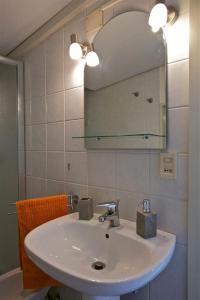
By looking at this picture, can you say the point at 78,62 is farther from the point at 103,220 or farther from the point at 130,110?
the point at 103,220

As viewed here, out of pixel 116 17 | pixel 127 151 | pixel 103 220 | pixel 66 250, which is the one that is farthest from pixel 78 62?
pixel 66 250

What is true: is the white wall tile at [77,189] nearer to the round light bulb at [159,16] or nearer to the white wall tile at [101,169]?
the white wall tile at [101,169]

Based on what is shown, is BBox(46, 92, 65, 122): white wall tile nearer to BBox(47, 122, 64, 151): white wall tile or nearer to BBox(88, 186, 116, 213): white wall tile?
BBox(47, 122, 64, 151): white wall tile

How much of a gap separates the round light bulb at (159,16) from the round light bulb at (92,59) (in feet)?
1.21

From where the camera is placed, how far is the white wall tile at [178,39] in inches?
32.7

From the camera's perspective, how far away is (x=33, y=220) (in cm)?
113

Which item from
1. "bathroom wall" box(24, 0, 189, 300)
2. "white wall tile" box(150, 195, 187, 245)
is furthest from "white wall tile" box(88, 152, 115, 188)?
"white wall tile" box(150, 195, 187, 245)

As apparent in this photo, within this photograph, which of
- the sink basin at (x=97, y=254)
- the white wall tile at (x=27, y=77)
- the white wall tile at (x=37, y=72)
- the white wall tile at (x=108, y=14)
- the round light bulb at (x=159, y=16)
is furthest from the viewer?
the white wall tile at (x=27, y=77)

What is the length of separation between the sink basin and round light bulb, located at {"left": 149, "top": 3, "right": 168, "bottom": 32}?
0.84m

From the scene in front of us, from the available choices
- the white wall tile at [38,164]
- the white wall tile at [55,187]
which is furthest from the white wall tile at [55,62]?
the white wall tile at [55,187]

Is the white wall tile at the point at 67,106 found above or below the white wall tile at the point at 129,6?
below

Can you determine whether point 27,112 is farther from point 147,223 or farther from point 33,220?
point 147,223

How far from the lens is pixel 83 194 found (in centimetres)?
125

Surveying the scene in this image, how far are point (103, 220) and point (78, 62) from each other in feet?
2.94
